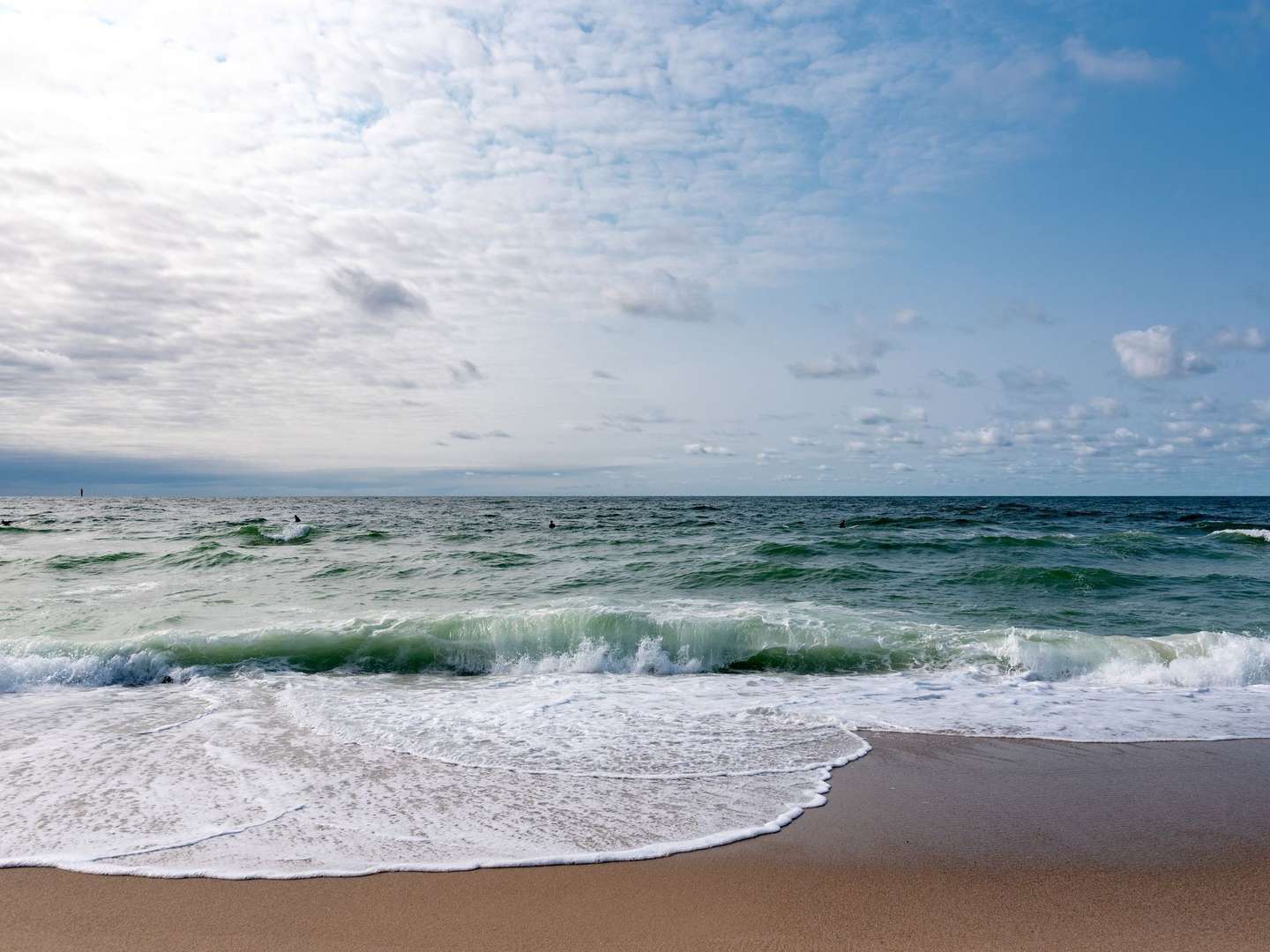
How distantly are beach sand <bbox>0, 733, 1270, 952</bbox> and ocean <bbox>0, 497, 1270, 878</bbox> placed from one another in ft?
0.89

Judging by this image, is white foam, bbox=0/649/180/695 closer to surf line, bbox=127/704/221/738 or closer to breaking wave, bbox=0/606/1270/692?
breaking wave, bbox=0/606/1270/692

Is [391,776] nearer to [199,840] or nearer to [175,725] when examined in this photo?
[199,840]

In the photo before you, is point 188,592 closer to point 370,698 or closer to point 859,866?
point 370,698

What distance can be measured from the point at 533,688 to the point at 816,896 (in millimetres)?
5329

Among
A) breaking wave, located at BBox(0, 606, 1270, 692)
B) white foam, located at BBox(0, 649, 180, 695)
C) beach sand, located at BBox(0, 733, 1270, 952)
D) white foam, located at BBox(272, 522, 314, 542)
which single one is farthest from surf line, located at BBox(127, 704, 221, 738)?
white foam, located at BBox(272, 522, 314, 542)

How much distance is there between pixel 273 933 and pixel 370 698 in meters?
4.86

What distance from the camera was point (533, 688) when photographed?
8547 millimetres

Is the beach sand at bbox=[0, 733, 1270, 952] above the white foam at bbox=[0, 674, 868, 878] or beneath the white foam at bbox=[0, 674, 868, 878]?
above

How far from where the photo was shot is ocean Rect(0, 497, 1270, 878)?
4535 mm

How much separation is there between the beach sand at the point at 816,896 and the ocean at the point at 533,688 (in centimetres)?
27

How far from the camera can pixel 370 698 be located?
26.1 ft

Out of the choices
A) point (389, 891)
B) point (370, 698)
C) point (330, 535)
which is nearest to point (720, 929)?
point (389, 891)

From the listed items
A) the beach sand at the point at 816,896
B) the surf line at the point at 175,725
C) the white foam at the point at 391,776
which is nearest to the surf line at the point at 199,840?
the white foam at the point at 391,776

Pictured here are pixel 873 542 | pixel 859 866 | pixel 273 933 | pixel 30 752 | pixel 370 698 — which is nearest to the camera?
pixel 273 933
